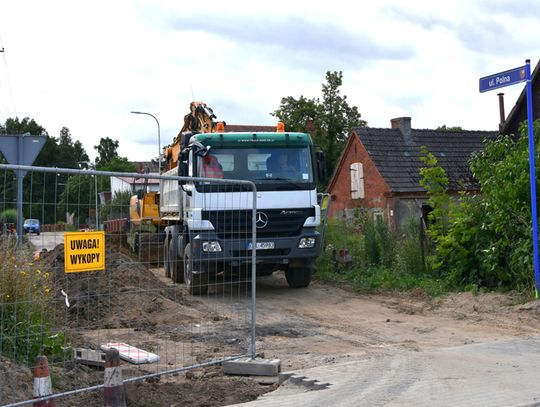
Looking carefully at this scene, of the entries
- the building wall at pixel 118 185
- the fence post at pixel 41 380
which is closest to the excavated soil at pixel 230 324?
the building wall at pixel 118 185

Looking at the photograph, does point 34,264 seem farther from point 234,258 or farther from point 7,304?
point 234,258

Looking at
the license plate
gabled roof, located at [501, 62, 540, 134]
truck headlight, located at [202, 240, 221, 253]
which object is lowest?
the license plate

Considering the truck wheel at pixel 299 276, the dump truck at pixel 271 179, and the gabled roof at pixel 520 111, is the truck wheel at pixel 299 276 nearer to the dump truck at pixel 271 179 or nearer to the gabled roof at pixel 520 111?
the dump truck at pixel 271 179

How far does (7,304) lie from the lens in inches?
238

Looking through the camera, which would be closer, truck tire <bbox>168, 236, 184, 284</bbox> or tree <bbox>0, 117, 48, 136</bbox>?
truck tire <bbox>168, 236, 184, 284</bbox>

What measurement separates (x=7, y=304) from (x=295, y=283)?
392 inches

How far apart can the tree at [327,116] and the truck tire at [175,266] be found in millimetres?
39671

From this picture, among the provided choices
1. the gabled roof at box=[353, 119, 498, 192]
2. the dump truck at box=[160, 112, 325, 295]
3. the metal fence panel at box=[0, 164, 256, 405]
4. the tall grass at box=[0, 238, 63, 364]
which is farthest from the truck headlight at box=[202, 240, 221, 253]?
the gabled roof at box=[353, 119, 498, 192]

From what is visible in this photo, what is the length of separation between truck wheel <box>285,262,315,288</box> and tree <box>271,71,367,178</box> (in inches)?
1319

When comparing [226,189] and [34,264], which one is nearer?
[34,264]

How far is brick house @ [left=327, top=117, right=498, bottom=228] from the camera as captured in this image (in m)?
31.7

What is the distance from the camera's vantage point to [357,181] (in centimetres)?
3522

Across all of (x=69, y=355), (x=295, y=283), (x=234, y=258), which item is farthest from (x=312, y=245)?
(x=69, y=355)

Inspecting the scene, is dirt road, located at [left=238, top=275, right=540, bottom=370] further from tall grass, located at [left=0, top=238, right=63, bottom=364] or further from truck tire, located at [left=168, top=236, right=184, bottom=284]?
tall grass, located at [left=0, top=238, right=63, bottom=364]
